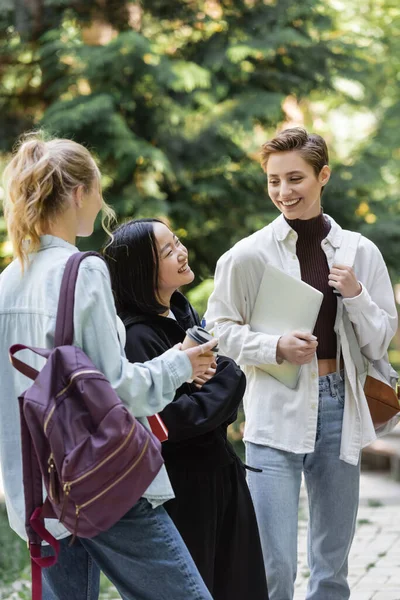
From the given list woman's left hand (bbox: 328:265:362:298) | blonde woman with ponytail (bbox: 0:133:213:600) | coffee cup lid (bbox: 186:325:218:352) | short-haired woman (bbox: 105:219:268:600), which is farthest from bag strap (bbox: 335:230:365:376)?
blonde woman with ponytail (bbox: 0:133:213:600)

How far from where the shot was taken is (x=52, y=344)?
234 cm

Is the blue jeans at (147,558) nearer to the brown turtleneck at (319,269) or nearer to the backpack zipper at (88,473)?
the backpack zipper at (88,473)

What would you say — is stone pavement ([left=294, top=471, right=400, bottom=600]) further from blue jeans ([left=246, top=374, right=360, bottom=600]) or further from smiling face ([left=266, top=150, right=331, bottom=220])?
smiling face ([left=266, top=150, right=331, bottom=220])

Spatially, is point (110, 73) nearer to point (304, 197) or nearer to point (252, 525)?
point (304, 197)

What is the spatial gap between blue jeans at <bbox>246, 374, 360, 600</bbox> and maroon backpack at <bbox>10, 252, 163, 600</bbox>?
1307 mm

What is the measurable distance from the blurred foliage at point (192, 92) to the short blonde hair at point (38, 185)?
674 cm

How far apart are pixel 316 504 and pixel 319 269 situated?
35.5 inches

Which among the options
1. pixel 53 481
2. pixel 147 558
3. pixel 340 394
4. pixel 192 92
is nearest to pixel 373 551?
pixel 340 394

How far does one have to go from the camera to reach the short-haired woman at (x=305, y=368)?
350cm

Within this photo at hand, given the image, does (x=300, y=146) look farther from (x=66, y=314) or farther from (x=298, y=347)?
(x=66, y=314)

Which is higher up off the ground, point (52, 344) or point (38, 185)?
point (38, 185)

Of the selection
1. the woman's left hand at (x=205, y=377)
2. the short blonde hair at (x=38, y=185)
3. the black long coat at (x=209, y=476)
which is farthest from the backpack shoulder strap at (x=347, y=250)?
the short blonde hair at (x=38, y=185)

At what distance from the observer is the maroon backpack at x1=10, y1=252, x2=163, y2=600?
2.19 meters

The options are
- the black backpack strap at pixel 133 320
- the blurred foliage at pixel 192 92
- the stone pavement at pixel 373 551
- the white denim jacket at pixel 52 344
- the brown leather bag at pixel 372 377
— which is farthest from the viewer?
the blurred foliage at pixel 192 92
